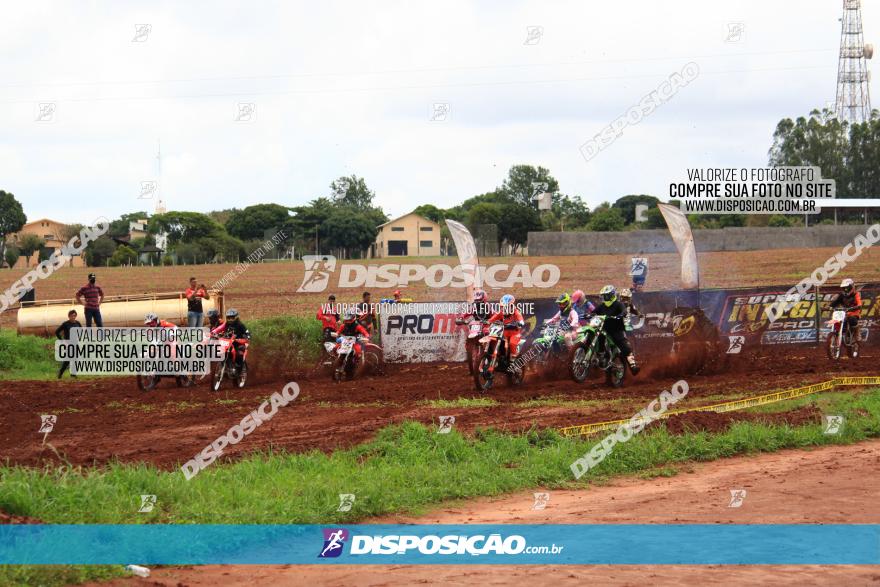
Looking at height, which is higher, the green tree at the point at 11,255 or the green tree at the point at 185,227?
the green tree at the point at 185,227

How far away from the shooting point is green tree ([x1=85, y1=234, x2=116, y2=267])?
7519cm

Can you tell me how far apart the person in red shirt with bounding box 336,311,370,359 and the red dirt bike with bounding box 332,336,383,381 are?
0.28 feet

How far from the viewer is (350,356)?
65.2 ft

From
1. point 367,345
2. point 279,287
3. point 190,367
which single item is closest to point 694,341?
point 367,345

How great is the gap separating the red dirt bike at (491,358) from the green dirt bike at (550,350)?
1234mm

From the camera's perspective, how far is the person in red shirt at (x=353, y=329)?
782 inches

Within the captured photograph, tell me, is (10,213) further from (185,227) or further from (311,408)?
(311,408)

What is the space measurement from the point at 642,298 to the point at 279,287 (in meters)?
29.6

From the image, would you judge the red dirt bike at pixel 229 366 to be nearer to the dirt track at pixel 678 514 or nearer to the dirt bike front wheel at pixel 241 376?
the dirt bike front wheel at pixel 241 376

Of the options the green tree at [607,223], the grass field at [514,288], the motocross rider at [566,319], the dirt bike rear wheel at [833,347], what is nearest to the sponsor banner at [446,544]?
the motocross rider at [566,319]

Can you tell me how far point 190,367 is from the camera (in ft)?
62.1

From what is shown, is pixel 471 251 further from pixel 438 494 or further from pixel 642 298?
pixel 438 494

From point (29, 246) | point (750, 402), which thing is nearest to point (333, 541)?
point (750, 402)

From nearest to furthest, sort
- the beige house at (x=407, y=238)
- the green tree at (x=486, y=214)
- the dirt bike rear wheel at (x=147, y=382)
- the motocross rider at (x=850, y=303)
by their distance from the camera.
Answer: the dirt bike rear wheel at (x=147, y=382) → the motocross rider at (x=850, y=303) → the green tree at (x=486, y=214) → the beige house at (x=407, y=238)
